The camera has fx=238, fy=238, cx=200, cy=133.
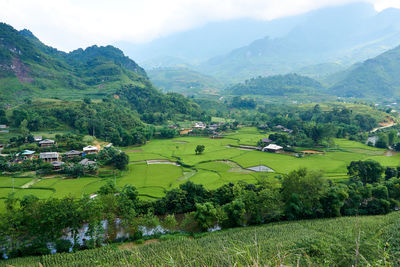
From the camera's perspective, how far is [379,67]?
481 ft

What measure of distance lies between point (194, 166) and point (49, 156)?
72.2 ft

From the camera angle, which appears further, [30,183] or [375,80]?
[375,80]

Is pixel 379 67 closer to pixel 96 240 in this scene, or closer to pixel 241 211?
pixel 241 211

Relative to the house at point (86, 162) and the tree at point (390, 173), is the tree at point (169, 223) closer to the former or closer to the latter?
the house at point (86, 162)

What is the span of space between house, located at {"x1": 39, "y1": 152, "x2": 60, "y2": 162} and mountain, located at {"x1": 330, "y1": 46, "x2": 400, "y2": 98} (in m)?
150

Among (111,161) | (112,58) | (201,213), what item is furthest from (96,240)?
(112,58)

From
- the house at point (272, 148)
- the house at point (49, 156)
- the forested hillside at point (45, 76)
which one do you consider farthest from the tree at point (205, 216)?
the forested hillside at point (45, 76)

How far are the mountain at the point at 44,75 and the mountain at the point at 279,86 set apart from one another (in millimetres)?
69707

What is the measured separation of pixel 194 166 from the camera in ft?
118

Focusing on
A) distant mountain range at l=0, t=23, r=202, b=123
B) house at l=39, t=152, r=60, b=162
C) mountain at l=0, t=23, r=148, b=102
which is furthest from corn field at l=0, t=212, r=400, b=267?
mountain at l=0, t=23, r=148, b=102

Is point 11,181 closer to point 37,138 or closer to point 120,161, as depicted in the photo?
point 120,161

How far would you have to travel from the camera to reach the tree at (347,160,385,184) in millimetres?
28531

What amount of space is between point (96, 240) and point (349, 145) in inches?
1889

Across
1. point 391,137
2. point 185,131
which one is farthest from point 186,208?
point 391,137
